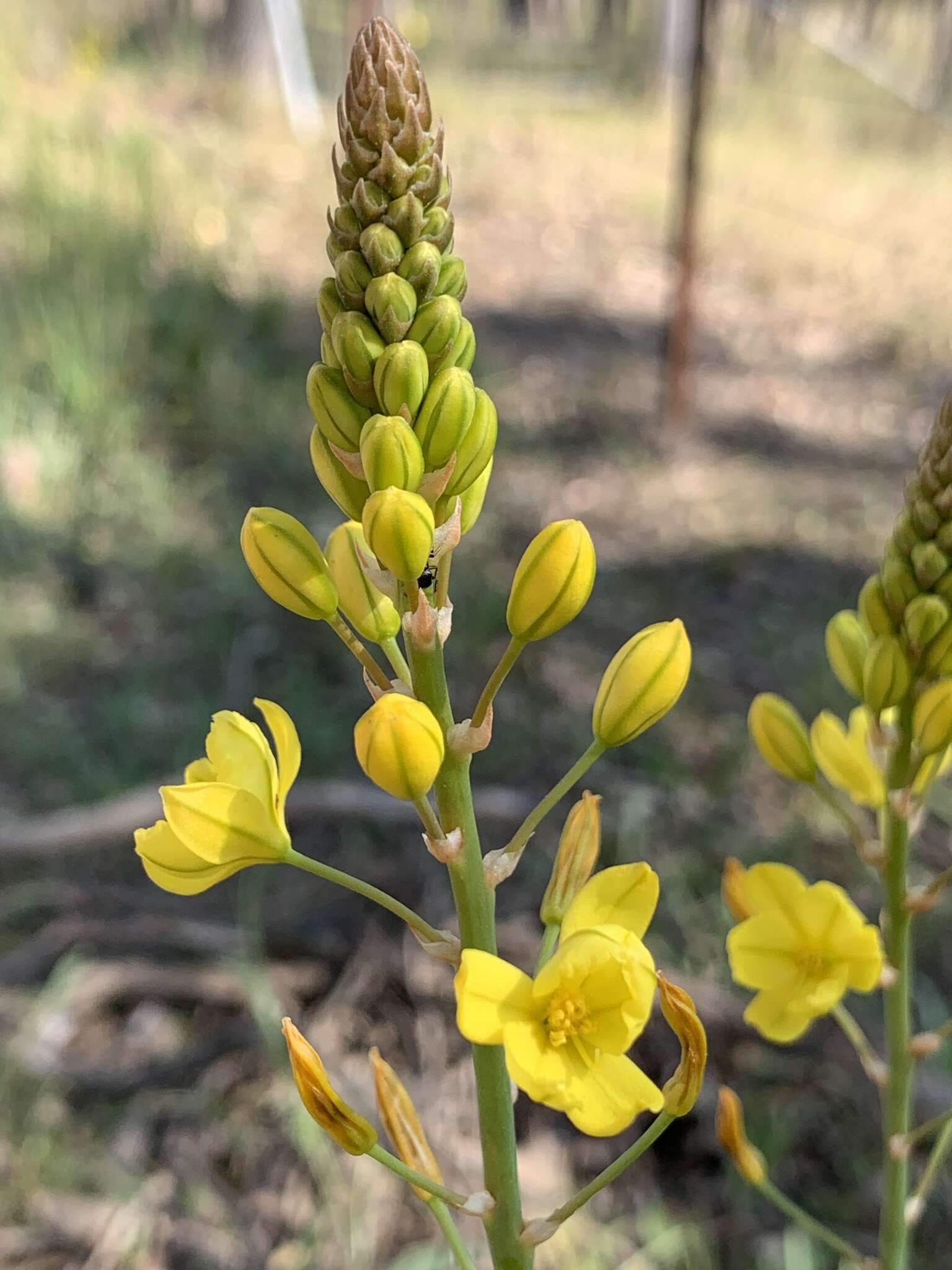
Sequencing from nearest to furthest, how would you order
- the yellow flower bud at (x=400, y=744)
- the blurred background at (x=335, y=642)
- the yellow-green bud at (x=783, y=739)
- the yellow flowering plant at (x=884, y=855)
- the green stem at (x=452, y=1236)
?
1. the yellow flower bud at (x=400, y=744)
2. the green stem at (x=452, y=1236)
3. the yellow flowering plant at (x=884, y=855)
4. the yellow-green bud at (x=783, y=739)
5. the blurred background at (x=335, y=642)

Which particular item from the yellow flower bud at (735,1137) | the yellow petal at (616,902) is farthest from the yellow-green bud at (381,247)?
the yellow flower bud at (735,1137)

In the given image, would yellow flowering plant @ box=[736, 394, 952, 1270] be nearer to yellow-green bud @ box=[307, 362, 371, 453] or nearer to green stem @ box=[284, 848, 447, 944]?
green stem @ box=[284, 848, 447, 944]

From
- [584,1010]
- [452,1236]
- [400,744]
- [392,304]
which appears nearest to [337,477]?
[392,304]

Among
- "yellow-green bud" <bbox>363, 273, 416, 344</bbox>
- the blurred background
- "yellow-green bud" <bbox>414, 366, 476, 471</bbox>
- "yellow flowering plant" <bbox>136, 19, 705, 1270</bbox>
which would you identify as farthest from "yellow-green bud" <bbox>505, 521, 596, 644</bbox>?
the blurred background

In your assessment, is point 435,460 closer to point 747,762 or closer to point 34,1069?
point 34,1069

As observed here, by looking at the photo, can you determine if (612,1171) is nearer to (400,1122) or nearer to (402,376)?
(400,1122)

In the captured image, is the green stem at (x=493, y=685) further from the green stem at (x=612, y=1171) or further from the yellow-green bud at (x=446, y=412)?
the green stem at (x=612, y=1171)
